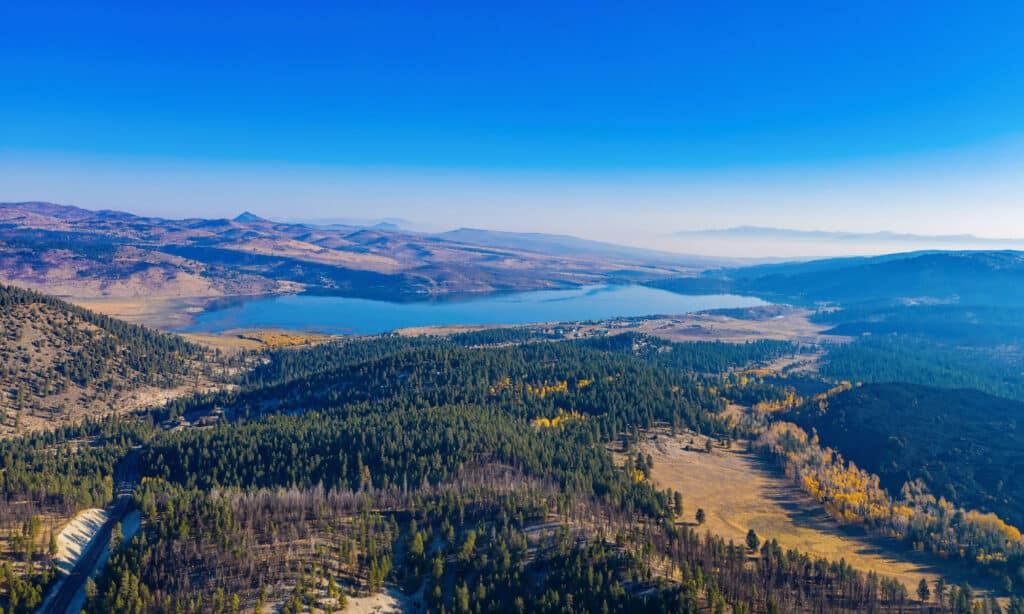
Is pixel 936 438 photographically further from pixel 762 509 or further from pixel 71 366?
pixel 71 366

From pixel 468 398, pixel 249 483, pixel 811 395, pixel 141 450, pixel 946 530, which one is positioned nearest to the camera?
pixel 946 530

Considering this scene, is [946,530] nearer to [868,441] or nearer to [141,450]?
[868,441]

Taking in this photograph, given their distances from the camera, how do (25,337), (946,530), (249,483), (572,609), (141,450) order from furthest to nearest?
(25,337), (141,450), (249,483), (946,530), (572,609)

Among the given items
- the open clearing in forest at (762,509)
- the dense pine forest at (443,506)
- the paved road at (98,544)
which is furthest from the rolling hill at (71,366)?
the open clearing in forest at (762,509)

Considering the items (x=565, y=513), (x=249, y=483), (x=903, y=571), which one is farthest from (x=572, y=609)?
(x=249, y=483)

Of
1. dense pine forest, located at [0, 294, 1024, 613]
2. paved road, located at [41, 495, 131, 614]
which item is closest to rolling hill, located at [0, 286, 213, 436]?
dense pine forest, located at [0, 294, 1024, 613]

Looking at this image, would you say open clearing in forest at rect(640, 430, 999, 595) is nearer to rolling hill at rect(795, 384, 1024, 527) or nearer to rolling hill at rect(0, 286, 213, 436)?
rolling hill at rect(795, 384, 1024, 527)

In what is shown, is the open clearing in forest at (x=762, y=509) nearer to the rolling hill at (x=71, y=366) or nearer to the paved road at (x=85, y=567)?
the paved road at (x=85, y=567)
